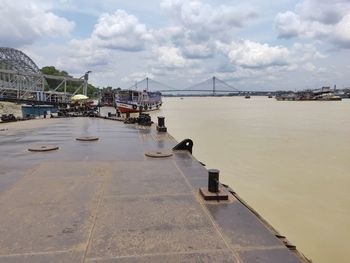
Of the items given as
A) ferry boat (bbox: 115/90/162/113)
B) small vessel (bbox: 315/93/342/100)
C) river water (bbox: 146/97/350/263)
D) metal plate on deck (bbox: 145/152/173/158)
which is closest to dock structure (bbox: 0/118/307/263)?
metal plate on deck (bbox: 145/152/173/158)

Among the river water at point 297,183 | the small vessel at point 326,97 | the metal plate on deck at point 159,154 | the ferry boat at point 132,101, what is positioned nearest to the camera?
the metal plate on deck at point 159,154

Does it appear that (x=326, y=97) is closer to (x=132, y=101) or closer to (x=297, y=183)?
(x=132, y=101)

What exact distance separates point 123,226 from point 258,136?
2077 centimetres

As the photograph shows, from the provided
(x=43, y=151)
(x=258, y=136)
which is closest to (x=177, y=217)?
(x=43, y=151)

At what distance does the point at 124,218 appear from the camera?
364 centimetres

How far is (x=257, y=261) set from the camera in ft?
8.94

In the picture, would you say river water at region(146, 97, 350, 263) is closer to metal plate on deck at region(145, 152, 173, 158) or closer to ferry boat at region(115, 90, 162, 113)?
metal plate on deck at region(145, 152, 173, 158)

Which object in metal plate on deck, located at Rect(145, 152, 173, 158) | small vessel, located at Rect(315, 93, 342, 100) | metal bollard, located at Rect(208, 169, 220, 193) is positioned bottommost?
metal plate on deck, located at Rect(145, 152, 173, 158)

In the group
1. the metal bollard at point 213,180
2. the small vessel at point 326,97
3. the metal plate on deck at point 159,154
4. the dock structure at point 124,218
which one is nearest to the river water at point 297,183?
the metal plate on deck at point 159,154

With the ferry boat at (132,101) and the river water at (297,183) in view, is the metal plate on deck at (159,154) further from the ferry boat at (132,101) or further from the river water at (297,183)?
the ferry boat at (132,101)

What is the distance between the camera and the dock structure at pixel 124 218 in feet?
9.41

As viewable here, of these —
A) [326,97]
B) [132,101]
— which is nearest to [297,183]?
[132,101]

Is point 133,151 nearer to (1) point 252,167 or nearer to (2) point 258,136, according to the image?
(1) point 252,167

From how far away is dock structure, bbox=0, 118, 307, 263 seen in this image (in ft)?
9.41
